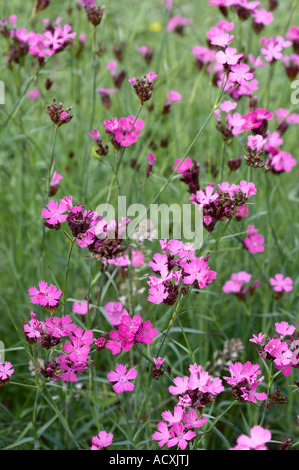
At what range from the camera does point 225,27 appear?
127cm

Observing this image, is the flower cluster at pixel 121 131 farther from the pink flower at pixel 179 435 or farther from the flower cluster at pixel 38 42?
the pink flower at pixel 179 435

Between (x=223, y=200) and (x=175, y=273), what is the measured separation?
0.16 m

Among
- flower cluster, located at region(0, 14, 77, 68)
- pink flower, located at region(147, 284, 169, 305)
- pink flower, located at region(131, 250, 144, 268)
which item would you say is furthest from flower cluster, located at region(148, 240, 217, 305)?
flower cluster, located at region(0, 14, 77, 68)

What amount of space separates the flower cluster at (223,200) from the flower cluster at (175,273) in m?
0.07

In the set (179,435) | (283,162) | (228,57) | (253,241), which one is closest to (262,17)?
(283,162)

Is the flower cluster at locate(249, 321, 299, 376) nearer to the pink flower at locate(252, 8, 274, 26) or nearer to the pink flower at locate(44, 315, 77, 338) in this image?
the pink flower at locate(44, 315, 77, 338)

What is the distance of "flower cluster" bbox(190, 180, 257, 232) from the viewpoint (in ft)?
3.00

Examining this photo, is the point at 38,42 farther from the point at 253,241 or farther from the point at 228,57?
the point at 253,241

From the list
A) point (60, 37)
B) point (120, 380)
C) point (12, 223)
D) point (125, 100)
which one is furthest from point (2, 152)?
point (120, 380)

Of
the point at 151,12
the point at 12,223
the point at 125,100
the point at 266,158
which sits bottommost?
the point at 266,158

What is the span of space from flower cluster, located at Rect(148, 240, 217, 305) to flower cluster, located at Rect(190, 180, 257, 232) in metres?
0.07

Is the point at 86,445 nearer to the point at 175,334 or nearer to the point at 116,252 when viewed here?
the point at 175,334

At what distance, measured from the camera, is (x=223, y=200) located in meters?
0.92

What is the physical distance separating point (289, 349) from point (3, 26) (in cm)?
111
